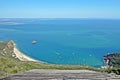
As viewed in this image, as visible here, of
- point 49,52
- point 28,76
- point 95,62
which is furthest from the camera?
point 49,52

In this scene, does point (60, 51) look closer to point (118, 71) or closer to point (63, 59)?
point (63, 59)

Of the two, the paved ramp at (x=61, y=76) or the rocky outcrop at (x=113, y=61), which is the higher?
the paved ramp at (x=61, y=76)

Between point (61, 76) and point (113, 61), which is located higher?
point (61, 76)

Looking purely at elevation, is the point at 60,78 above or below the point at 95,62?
above

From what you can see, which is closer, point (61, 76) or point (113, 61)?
point (61, 76)

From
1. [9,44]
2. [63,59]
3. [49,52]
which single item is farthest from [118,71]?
[49,52]

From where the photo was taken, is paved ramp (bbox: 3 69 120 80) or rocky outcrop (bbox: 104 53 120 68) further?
rocky outcrop (bbox: 104 53 120 68)

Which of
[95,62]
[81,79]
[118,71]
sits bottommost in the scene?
[95,62]

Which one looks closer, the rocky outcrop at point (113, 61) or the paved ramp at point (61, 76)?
the paved ramp at point (61, 76)

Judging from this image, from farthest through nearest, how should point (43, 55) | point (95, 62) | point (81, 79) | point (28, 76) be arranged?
point (43, 55), point (95, 62), point (28, 76), point (81, 79)

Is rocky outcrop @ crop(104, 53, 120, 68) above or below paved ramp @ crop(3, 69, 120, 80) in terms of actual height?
below

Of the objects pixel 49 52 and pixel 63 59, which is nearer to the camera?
pixel 63 59
